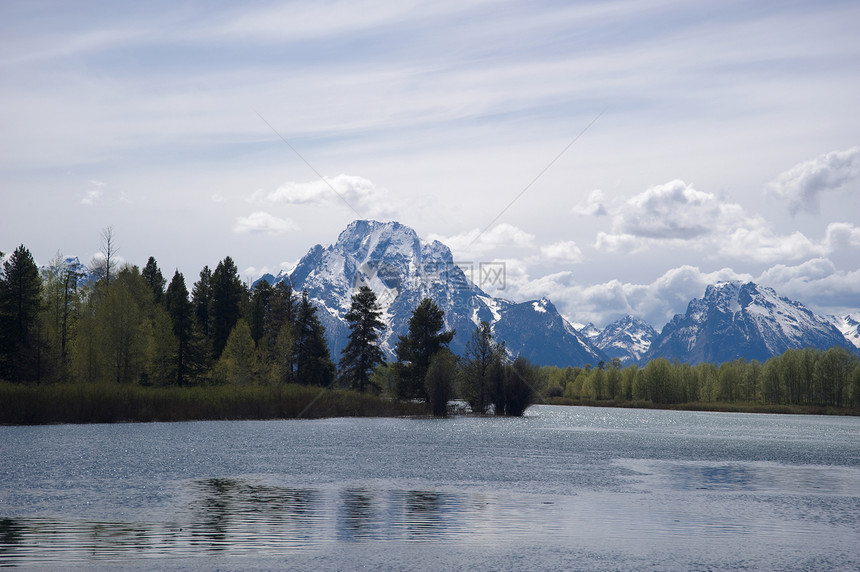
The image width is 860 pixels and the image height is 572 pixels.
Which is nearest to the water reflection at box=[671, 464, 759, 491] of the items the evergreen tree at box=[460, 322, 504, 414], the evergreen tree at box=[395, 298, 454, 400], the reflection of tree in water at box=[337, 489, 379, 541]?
the reflection of tree in water at box=[337, 489, 379, 541]

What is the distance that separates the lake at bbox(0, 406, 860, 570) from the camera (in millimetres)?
20031

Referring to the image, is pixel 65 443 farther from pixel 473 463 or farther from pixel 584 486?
pixel 584 486

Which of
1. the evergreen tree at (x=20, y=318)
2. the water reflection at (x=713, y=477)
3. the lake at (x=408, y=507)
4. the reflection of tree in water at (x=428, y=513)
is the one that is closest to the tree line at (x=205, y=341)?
the evergreen tree at (x=20, y=318)

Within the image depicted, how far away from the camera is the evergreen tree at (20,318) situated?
255ft

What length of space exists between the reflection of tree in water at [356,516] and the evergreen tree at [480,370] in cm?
7160

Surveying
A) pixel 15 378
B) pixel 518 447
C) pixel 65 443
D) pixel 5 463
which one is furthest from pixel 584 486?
pixel 15 378

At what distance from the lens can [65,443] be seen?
4728 centimetres

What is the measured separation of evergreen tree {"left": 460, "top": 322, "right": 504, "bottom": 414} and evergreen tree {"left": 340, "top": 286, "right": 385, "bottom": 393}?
42.8 ft

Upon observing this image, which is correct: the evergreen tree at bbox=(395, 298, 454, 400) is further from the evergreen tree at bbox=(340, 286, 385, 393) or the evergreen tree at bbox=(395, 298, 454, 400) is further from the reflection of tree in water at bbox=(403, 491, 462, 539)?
the reflection of tree in water at bbox=(403, 491, 462, 539)

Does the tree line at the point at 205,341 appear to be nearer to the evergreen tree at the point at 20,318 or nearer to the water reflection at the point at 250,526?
the evergreen tree at the point at 20,318

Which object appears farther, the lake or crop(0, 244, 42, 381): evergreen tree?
crop(0, 244, 42, 381): evergreen tree

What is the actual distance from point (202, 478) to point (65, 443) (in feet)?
61.4

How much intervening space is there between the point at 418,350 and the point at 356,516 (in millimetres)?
78420

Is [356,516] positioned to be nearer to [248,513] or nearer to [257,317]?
[248,513]
